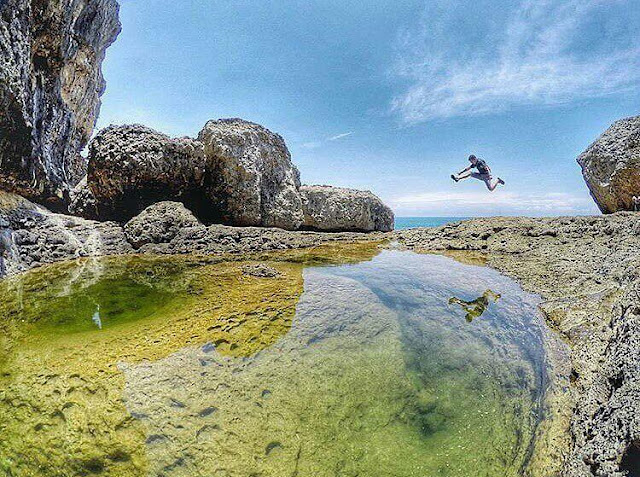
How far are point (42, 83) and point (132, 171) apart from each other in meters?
4.42

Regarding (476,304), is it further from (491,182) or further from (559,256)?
(491,182)

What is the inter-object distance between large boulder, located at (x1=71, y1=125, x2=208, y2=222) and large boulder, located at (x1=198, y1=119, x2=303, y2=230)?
793 mm

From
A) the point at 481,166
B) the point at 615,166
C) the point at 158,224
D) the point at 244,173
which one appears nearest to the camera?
the point at 158,224

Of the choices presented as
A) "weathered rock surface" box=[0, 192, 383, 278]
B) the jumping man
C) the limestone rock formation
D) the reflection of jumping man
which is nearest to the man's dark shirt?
the jumping man

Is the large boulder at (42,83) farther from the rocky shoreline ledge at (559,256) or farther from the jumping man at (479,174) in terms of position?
the jumping man at (479,174)

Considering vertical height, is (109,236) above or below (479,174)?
below

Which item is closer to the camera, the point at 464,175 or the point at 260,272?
the point at 260,272

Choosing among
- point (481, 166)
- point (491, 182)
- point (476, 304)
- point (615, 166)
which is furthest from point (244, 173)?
point (615, 166)

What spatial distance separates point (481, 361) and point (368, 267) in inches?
156

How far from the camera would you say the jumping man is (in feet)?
43.3

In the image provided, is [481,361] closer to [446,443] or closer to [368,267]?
[446,443]

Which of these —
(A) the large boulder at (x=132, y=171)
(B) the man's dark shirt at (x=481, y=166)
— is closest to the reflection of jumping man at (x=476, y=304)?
(A) the large boulder at (x=132, y=171)

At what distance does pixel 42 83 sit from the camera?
9.61 meters

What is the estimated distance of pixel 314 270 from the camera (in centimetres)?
677
